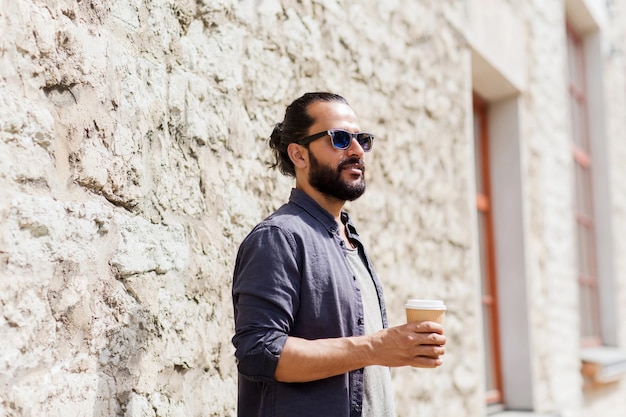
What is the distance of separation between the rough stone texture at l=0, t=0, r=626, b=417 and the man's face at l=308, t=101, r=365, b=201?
527 mm

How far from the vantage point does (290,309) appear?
1.66m

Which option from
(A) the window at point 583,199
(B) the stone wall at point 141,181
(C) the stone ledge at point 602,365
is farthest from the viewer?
(A) the window at point 583,199

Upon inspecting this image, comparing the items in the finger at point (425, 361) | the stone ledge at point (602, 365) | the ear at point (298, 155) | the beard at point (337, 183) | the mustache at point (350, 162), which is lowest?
the stone ledge at point (602, 365)

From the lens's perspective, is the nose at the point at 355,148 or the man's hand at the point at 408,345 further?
the nose at the point at 355,148

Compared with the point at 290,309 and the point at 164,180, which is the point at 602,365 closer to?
the point at 164,180

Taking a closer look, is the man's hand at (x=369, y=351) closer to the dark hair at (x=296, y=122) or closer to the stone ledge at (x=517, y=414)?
the dark hair at (x=296, y=122)

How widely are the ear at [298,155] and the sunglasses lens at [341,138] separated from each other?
0.09 metres

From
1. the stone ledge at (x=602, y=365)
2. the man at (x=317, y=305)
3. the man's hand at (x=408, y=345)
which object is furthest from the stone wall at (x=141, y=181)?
the stone ledge at (x=602, y=365)

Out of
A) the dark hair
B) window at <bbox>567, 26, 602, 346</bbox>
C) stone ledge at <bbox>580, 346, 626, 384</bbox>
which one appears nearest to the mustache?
the dark hair

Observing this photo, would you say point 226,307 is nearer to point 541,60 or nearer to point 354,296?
point 354,296

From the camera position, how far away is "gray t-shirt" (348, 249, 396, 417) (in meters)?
1.79

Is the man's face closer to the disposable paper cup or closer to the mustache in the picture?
the mustache

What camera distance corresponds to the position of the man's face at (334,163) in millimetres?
1892

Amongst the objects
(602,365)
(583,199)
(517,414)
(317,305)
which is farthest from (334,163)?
(583,199)
